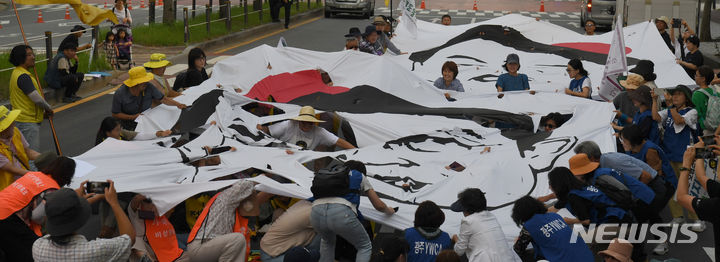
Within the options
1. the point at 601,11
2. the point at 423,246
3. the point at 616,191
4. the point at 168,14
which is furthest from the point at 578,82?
the point at 601,11

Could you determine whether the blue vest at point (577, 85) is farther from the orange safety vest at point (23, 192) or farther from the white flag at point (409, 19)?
→ the orange safety vest at point (23, 192)

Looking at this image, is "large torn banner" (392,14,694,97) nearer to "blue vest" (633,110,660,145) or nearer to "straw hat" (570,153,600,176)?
"blue vest" (633,110,660,145)

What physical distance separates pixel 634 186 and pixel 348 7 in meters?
24.5

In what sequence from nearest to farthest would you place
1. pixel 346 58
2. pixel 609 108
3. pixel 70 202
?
pixel 70 202
pixel 609 108
pixel 346 58

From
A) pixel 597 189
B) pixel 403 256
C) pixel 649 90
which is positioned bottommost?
pixel 403 256

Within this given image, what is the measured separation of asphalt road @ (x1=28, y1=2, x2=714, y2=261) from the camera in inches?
304

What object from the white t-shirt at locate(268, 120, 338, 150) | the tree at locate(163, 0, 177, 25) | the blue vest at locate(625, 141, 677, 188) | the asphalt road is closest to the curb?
the asphalt road

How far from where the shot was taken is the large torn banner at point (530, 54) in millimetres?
12695

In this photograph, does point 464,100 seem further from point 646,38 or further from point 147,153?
point 646,38

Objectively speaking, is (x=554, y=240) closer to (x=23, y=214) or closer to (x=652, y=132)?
(x=652, y=132)

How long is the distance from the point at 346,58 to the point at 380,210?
5444 mm

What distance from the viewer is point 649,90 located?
8.80 metres

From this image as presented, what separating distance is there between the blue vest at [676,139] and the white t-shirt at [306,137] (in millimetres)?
3601

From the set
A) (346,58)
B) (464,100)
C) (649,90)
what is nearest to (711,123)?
(649,90)
